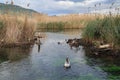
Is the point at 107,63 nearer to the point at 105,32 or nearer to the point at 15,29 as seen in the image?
the point at 105,32

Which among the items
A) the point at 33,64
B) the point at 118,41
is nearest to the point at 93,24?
the point at 118,41

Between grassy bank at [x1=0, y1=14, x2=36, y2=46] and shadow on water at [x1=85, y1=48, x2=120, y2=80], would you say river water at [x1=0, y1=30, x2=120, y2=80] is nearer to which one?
shadow on water at [x1=85, y1=48, x2=120, y2=80]

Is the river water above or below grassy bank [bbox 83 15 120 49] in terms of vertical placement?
below

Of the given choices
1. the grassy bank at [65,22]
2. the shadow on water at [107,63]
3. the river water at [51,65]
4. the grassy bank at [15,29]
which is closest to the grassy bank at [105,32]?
the shadow on water at [107,63]

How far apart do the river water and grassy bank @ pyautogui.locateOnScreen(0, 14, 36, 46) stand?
47.0 inches

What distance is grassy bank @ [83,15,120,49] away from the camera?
676 inches

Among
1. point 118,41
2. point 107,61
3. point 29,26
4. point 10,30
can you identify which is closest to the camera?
point 107,61

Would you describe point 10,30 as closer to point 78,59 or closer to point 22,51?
point 22,51

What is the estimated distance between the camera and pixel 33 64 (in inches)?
577

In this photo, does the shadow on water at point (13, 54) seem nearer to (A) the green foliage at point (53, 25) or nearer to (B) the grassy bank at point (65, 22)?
(B) the grassy bank at point (65, 22)

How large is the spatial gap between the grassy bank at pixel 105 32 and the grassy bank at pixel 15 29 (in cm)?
436

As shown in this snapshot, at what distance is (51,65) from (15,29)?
6893 mm

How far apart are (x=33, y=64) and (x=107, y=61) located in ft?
12.4

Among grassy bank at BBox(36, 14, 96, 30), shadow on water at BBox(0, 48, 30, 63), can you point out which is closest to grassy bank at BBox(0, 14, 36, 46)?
shadow on water at BBox(0, 48, 30, 63)
